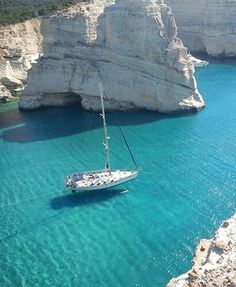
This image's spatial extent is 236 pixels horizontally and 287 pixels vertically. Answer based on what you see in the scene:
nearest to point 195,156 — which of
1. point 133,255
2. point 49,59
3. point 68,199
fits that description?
point 68,199

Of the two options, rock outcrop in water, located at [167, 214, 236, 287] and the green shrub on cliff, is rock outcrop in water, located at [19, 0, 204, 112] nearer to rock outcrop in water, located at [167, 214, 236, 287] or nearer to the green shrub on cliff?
the green shrub on cliff

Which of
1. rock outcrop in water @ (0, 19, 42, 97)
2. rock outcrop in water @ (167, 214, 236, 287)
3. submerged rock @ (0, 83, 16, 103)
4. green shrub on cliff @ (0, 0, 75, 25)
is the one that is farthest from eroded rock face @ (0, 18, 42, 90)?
rock outcrop in water @ (167, 214, 236, 287)

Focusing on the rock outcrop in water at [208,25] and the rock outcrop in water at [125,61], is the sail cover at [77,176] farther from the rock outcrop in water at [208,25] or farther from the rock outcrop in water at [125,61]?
the rock outcrop in water at [208,25]

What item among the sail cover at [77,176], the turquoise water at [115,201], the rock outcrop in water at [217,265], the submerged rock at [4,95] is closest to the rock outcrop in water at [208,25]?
the turquoise water at [115,201]

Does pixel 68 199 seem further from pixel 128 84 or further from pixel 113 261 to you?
pixel 128 84

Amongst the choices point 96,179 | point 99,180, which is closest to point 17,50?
point 96,179
